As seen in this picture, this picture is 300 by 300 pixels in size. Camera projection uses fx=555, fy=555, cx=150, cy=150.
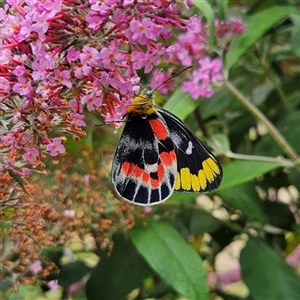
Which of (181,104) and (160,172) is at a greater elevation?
(160,172)

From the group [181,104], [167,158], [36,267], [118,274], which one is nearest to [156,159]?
[167,158]

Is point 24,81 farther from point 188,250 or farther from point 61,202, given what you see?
point 188,250

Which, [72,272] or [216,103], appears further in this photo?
[216,103]

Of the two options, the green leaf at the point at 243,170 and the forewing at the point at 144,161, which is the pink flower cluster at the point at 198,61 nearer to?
the green leaf at the point at 243,170

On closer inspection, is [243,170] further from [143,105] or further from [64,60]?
[64,60]

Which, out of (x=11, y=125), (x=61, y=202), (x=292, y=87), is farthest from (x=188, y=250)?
(x=292, y=87)

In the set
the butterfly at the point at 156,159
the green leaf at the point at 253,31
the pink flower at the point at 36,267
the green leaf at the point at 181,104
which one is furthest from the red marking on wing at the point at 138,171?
the green leaf at the point at 253,31
